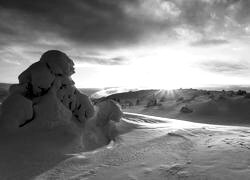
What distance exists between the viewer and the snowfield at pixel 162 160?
4242 mm

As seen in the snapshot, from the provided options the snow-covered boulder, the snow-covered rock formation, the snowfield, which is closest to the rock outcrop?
the snow-covered rock formation

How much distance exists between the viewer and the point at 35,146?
577cm

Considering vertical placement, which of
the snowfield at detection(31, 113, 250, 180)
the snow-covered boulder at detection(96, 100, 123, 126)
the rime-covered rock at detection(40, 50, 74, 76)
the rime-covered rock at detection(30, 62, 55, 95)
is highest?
the rime-covered rock at detection(40, 50, 74, 76)

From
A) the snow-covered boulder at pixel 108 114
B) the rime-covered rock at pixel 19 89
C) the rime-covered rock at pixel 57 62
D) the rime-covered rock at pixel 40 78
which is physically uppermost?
the rime-covered rock at pixel 57 62

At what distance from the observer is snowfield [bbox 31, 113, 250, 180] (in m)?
4.24

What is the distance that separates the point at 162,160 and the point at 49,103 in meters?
4.55

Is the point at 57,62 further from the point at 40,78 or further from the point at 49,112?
the point at 49,112

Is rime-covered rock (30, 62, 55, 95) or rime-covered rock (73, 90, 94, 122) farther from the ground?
rime-covered rock (30, 62, 55, 95)

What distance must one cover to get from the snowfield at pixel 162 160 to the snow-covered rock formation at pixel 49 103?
5.69 feet

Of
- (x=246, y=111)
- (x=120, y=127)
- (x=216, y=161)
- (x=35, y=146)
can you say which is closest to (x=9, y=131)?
(x=35, y=146)

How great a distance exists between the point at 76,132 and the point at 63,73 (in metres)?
2.64

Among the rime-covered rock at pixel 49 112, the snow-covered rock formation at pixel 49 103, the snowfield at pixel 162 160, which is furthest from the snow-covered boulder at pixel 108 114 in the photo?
the rime-covered rock at pixel 49 112

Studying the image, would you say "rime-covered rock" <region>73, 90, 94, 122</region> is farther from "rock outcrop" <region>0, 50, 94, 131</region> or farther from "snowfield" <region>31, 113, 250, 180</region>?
"snowfield" <region>31, 113, 250, 180</region>

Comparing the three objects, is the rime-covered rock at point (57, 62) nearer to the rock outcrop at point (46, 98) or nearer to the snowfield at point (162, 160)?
the rock outcrop at point (46, 98)
